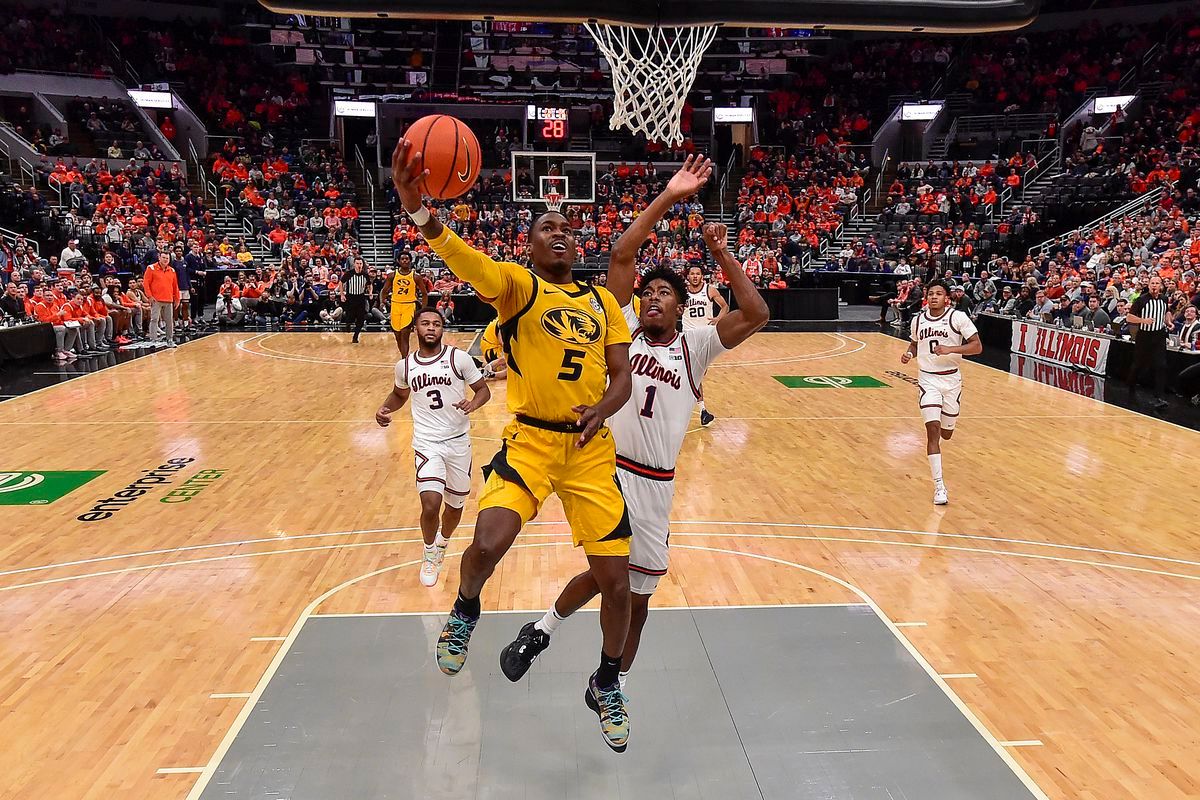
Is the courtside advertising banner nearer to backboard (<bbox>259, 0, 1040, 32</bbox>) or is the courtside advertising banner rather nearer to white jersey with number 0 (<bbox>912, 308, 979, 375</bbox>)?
backboard (<bbox>259, 0, 1040, 32</bbox>)

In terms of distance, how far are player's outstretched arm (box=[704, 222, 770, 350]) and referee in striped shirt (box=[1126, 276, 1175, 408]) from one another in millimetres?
11060

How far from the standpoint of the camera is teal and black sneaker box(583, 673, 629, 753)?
12.7ft

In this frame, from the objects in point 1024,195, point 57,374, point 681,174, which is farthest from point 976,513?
point 1024,195

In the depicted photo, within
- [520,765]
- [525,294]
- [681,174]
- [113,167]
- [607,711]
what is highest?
[113,167]

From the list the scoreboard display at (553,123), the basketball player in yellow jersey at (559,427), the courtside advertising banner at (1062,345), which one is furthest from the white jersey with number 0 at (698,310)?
the scoreboard display at (553,123)

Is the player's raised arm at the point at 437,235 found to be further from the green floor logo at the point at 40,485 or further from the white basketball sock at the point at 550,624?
the green floor logo at the point at 40,485

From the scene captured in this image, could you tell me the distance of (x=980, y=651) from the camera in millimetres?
5160

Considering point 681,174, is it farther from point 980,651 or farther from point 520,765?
point 980,651

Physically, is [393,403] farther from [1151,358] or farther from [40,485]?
[1151,358]

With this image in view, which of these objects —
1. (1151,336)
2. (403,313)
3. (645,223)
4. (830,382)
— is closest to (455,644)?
(645,223)

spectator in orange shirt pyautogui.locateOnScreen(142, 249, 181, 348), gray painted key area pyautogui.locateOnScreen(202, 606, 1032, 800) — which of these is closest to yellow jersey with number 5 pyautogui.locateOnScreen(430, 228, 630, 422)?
gray painted key area pyautogui.locateOnScreen(202, 606, 1032, 800)

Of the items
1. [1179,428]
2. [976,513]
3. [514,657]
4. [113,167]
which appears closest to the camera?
[514,657]

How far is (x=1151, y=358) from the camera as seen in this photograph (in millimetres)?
13469

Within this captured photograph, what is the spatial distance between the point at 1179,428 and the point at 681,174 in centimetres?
947
